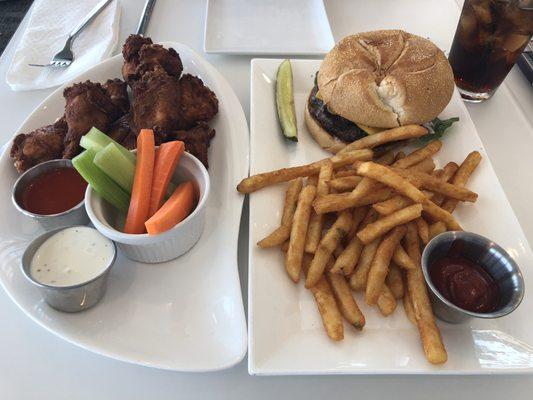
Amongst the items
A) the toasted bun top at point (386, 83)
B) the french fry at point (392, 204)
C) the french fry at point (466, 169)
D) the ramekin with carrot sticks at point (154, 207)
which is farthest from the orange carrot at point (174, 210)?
the french fry at point (466, 169)

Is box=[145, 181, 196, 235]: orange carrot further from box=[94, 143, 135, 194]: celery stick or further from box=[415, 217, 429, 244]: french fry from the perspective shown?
box=[415, 217, 429, 244]: french fry

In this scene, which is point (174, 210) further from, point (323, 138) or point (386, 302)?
point (323, 138)

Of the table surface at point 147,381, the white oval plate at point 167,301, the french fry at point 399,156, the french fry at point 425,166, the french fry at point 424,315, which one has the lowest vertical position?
the table surface at point 147,381

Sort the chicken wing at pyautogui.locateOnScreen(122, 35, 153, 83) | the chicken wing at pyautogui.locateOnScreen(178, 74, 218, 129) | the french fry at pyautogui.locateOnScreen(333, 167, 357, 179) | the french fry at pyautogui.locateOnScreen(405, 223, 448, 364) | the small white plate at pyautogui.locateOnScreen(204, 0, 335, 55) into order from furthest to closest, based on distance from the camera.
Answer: the small white plate at pyautogui.locateOnScreen(204, 0, 335, 55), the chicken wing at pyautogui.locateOnScreen(122, 35, 153, 83), the chicken wing at pyautogui.locateOnScreen(178, 74, 218, 129), the french fry at pyautogui.locateOnScreen(333, 167, 357, 179), the french fry at pyautogui.locateOnScreen(405, 223, 448, 364)

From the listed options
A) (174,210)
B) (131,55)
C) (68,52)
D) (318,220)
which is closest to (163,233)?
(174,210)

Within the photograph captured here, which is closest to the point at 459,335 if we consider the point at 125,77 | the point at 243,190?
the point at 243,190

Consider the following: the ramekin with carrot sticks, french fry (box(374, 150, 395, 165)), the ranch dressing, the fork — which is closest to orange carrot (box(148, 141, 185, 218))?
the ramekin with carrot sticks

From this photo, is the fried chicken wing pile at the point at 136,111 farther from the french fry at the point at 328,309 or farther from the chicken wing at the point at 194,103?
the french fry at the point at 328,309
